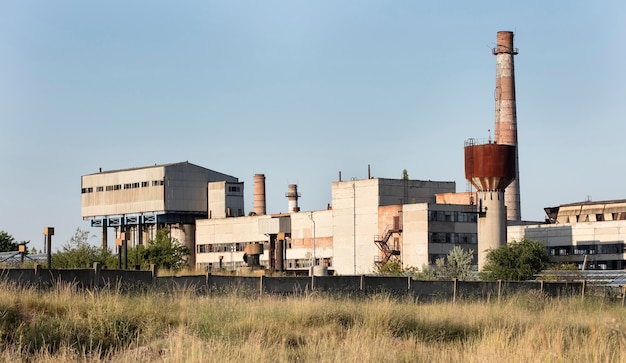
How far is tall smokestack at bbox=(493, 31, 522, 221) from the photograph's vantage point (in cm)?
9631

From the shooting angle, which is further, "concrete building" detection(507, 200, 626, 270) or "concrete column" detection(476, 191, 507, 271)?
"concrete building" detection(507, 200, 626, 270)

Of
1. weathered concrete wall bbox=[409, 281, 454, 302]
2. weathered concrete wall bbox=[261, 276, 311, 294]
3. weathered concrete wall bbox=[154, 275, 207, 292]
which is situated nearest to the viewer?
weathered concrete wall bbox=[154, 275, 207, 292]

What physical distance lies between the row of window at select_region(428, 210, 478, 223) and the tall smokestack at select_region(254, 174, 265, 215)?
29.2 meters

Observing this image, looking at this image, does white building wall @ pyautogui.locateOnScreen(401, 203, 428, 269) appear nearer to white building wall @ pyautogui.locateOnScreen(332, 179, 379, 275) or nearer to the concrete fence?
white building wall @ pyautogui.locateOnScreen(332, 179, 379, 275)

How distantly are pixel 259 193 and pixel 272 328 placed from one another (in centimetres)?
9549

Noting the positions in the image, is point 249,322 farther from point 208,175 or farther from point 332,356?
point 208,175

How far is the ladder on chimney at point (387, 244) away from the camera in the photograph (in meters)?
93.7

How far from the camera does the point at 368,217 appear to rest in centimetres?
9700

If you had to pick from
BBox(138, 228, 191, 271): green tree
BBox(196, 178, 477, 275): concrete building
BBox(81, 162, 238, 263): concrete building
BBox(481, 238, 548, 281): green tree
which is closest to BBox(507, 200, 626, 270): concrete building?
BBox(196, 178, 477, 275): concrete building

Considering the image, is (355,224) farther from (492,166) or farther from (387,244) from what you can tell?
(492,166)

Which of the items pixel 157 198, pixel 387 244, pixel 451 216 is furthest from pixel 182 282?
pixel 157 198

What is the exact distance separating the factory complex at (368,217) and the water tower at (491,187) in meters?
0.08

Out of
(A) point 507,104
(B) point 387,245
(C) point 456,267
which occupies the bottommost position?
(C) point 456,267

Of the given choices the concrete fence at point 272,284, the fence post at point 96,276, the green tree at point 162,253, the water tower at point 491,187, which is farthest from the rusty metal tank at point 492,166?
the fence post at point 96,276
